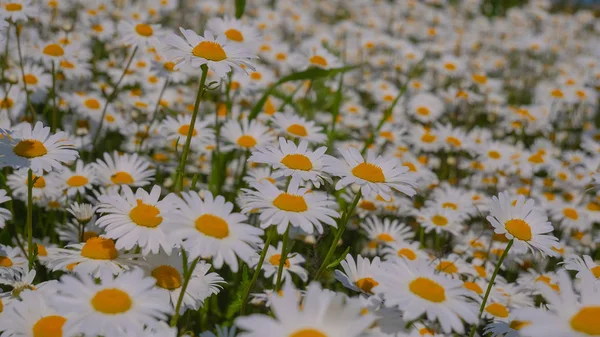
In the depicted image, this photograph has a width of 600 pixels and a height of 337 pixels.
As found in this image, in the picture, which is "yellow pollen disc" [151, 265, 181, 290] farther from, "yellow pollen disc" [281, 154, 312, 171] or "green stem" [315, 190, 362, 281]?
"yellow pollen disc" [281, 154, 312, 171]

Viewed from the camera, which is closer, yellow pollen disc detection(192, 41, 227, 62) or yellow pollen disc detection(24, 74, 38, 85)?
yellow pollen disc detection(192, 41, 227, 62)

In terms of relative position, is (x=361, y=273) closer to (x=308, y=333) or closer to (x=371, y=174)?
(x=371, y=174)

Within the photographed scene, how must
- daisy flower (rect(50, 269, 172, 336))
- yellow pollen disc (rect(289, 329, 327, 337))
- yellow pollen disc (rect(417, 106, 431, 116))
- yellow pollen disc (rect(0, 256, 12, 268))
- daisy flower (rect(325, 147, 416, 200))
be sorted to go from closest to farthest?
yellow pollen disc (rect(289, 329, 327, 337)) → daisy flower (rect(50, 269, 172, 336)) → daisy flower (rect(325, 147, 416, 200)) → yellow pollen disc (rect(0, 256, 12, 268)) → yellow pollen disc (rect(417, 106, 431, 116))

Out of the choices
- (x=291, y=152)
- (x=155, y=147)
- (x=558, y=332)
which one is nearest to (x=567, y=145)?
(x=155, y=147)

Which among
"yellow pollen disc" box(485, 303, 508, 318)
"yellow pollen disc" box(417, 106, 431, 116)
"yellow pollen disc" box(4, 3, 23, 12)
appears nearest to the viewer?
"yellow pollen disc" box(485, 303, 508, 318)

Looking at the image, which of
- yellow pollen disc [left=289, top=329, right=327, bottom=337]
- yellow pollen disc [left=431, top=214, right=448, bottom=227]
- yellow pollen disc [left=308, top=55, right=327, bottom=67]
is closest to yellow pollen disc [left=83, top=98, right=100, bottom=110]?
yellow pollen disc [left=308, top=55, right=327, bottom=67]

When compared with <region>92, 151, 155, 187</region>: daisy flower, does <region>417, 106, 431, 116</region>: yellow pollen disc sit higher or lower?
higher

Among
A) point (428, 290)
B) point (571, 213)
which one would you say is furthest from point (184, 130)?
point (571, 213)

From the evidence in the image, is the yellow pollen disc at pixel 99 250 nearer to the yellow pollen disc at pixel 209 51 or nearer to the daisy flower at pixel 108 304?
the daisy flower at pixel 108 304
